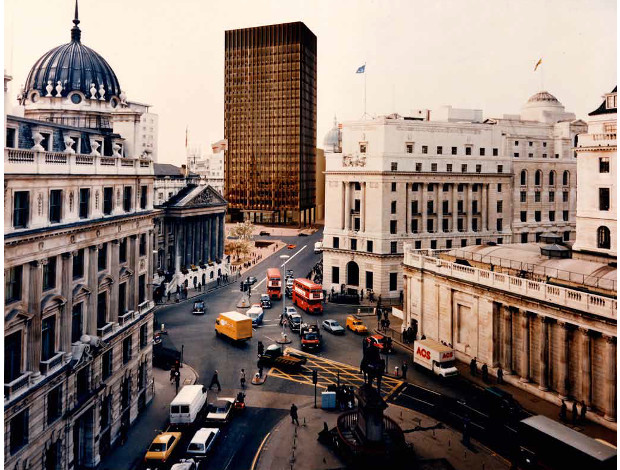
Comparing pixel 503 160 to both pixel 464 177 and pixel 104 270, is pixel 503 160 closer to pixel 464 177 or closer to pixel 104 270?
pixel 464 177

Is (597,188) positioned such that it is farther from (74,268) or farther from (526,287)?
(74,268)

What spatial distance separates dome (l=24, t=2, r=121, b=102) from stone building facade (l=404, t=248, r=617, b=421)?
2479 cm

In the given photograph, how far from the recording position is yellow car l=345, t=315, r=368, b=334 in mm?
43125

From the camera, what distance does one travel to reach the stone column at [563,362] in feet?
91.2

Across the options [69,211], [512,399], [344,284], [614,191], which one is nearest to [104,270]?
[69,211]

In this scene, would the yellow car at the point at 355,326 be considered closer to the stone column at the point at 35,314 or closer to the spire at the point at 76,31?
the stone column at the point at 35,314

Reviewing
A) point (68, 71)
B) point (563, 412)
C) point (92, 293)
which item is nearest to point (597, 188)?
point (563, 412)

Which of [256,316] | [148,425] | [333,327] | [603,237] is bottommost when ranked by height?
[148,425]

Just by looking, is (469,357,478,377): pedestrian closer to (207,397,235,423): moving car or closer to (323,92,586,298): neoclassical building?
(207,397,235,423): moving car

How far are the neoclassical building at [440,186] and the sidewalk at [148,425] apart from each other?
2783cm

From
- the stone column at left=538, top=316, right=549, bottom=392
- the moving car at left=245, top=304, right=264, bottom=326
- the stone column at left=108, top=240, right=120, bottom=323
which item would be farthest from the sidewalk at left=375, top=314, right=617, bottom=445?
the stone column at left=108, top=240, right=120, bottom=323

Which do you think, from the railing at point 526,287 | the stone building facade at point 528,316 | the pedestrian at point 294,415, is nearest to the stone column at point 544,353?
the stone building facade at point 528,316

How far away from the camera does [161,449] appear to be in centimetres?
2331

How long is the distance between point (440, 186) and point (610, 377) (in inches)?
1407
